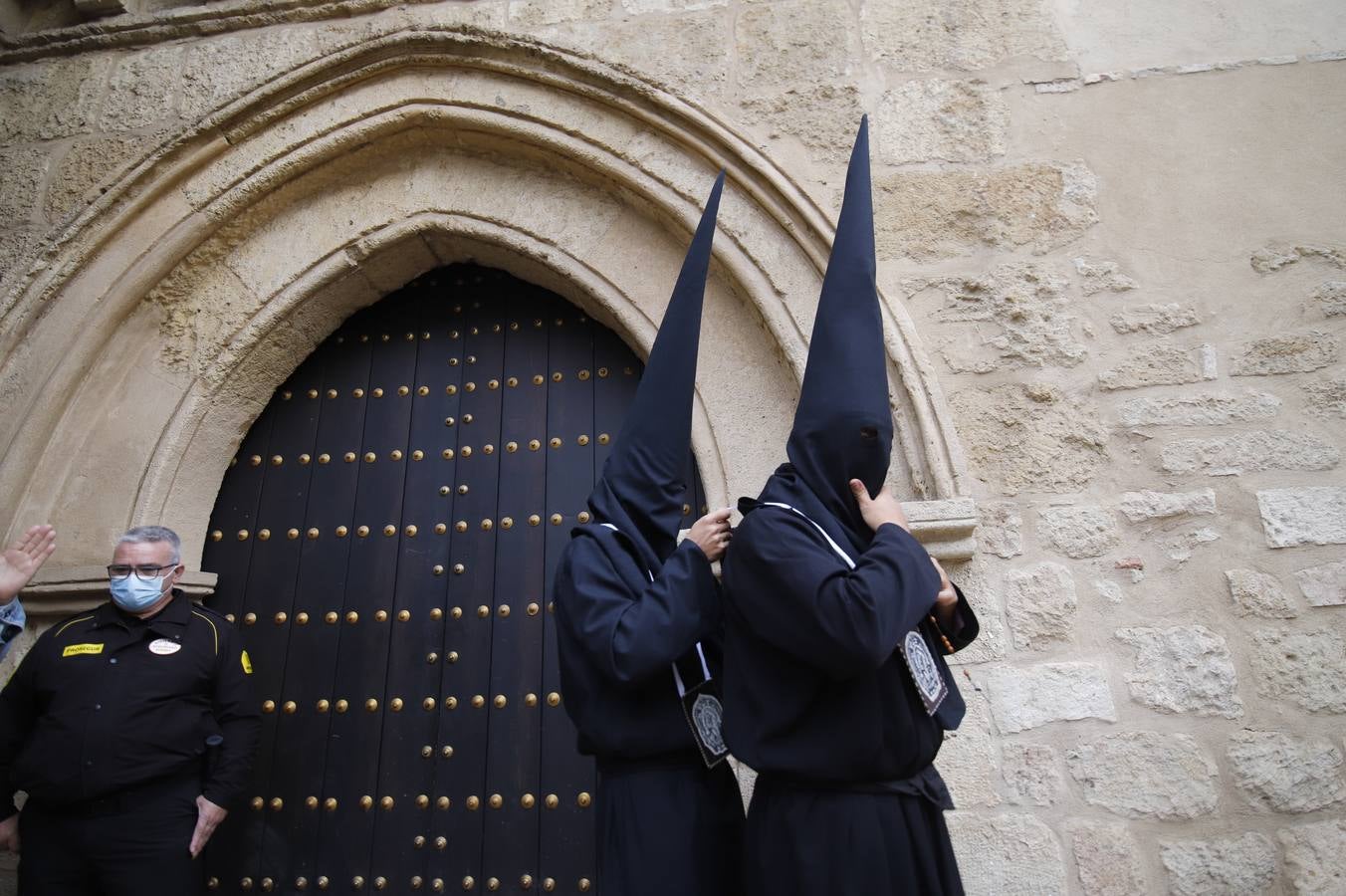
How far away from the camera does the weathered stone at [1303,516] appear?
8.16 feet

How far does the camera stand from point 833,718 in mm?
1607

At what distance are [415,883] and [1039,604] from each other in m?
2.00

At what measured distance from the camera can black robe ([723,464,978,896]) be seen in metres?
1.53

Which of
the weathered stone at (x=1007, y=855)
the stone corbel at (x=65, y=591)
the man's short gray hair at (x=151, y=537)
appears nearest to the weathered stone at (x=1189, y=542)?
the weathered stone at (x=1007, y=855)

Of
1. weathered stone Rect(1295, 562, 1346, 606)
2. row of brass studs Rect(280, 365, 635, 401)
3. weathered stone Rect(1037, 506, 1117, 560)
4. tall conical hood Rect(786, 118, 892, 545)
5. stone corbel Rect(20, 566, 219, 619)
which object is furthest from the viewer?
row of brass studs Rect(280, 365, 635, 401)

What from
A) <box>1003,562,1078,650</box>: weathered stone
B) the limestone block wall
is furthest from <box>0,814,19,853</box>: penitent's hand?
<box>1003,562,1078,650</box>: weathered stone

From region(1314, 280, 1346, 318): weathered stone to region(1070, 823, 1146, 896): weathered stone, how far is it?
1.64m

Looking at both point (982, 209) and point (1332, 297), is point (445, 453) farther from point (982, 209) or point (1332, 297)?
point (1332, 297)

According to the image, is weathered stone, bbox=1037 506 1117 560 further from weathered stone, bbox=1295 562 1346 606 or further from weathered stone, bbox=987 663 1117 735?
weathered stone, bbox=1295 562 1346 606

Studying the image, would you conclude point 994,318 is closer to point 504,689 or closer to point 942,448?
point 942,448

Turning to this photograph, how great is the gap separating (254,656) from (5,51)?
2.65 meters

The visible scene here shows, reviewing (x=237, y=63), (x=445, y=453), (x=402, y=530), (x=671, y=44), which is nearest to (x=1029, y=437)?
(x=671, y=44)

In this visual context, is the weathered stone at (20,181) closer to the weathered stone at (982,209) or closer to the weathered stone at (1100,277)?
the weathered stone at (982,209)

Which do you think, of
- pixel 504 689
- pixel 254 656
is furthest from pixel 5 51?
pixel 504 689
